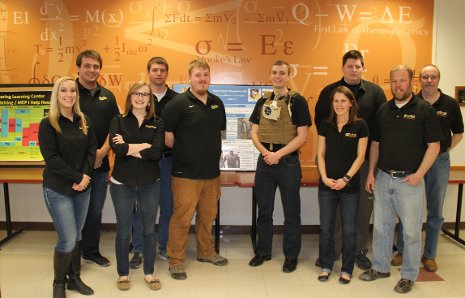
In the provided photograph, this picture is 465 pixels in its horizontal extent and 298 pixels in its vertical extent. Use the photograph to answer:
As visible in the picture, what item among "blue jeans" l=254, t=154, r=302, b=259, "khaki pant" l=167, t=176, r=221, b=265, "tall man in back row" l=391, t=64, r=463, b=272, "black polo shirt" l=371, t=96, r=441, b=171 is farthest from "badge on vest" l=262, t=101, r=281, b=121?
"tall man in back row" l=391, t=64, r=463, b=272

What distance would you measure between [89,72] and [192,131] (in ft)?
3.19

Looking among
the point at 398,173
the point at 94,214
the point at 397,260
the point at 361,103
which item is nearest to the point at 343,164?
the point at 398,173

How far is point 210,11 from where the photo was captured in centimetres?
401

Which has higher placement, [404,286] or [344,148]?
[344,148]

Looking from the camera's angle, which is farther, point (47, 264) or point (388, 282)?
point (47, 264)

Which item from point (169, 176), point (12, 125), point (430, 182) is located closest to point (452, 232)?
point (430, 182)

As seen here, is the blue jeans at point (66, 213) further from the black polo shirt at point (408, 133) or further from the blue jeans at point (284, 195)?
the black polo shirt at point (408, 133)

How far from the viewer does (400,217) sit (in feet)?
9.50

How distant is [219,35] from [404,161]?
7.29 feet

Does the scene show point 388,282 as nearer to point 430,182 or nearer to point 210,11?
point 430,182

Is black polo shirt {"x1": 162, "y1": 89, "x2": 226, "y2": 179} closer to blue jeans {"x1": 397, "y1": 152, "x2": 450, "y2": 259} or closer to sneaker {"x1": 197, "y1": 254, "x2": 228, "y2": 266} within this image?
sneaker {"x1": 197, "y1": 254, "x2": 228, "y2": 266}

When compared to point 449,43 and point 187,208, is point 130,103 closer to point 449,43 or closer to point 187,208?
point 187,208

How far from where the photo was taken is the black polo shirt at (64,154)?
246cm

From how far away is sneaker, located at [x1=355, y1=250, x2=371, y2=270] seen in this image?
10.8 ft
